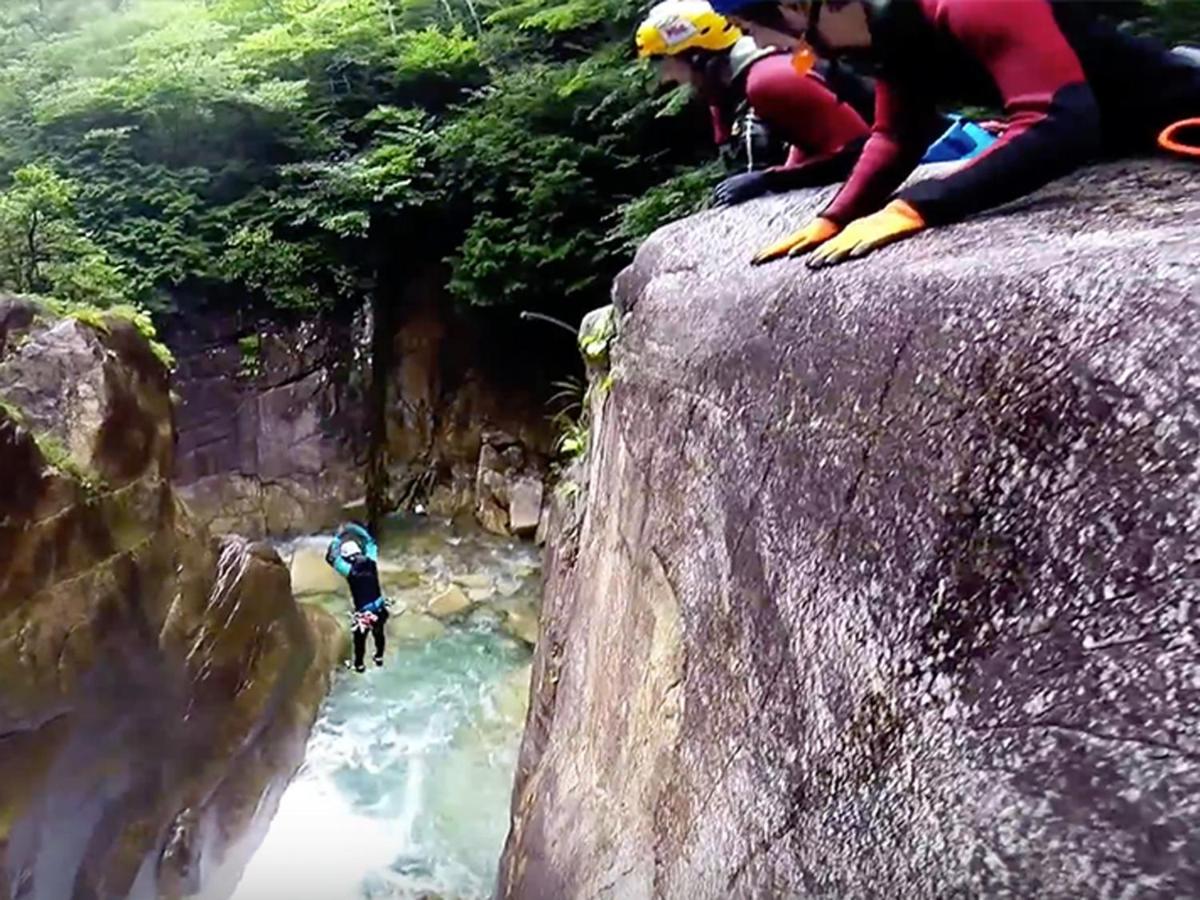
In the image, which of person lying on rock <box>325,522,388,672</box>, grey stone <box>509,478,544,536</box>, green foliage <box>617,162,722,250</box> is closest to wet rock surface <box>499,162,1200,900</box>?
green foliage <box>617,162,722,250</box>

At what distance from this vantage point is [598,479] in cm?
368

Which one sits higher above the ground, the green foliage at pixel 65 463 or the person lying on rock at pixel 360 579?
the green foliage at pixel 65 463

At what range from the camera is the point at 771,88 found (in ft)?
9.05

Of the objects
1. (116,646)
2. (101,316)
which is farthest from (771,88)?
(101,316)

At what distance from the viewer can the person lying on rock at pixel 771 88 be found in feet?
9.11

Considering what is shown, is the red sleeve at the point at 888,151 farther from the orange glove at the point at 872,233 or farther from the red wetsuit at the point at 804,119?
the red wetsuit at the point at 804,119

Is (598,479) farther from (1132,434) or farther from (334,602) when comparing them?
(334,602)

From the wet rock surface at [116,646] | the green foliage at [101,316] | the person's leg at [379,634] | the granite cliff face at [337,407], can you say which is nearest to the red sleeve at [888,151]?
the wet rock surface at [116,646]

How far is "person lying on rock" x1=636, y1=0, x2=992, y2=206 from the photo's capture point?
2.78 meters

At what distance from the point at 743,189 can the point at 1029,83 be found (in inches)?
56.3

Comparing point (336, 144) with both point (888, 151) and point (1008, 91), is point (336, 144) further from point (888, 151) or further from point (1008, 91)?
point (1008, 91)

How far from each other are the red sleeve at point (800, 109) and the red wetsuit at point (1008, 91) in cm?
74

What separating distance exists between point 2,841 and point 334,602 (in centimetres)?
508

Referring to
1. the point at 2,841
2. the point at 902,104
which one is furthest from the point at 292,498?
the point at 902,104
